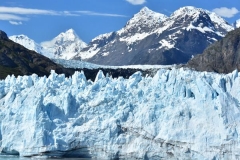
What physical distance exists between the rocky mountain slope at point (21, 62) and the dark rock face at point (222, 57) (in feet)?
156

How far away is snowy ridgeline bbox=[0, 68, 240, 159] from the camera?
101 ft

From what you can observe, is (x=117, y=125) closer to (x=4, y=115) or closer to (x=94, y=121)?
(x=94, y=121)

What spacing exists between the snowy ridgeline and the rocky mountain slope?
70376 millimetres

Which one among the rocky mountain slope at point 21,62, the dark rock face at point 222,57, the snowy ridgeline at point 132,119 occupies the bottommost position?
the snowy ridgeline at point 132,119

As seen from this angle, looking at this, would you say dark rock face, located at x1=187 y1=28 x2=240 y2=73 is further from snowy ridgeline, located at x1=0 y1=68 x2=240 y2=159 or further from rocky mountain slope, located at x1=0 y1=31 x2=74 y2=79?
snowy ridgeline, located at x1=0 y1=68 x2=240 y2=159

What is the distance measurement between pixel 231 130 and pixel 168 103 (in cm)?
426

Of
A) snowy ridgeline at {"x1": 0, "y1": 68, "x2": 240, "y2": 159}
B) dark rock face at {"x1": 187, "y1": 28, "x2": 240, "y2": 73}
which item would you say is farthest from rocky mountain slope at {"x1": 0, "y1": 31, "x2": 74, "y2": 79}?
snowy ridgeline at {"x1": 0, "y1": 68, "x2": 240, "y2": 159}

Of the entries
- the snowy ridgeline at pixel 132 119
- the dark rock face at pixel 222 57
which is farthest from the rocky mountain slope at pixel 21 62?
the snowy ridgeline at pixel 132 119

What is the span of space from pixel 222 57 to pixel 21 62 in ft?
214

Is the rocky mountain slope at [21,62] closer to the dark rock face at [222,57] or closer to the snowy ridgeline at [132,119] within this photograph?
the dark rock face at [222,57]

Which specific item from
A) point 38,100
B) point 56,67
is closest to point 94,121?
point 38,100

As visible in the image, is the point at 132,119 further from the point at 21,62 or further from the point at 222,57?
the point at 222,57

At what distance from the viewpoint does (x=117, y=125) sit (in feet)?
106

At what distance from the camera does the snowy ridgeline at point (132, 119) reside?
101 feet
